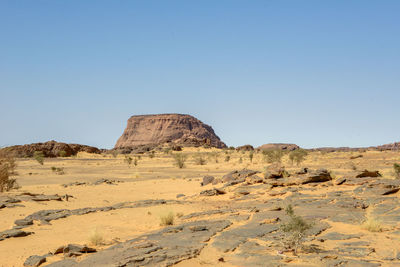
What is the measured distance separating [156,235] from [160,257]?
2.32 meters

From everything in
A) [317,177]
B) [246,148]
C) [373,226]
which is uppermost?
[246,148]

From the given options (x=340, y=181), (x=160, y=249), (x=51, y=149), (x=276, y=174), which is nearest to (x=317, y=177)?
(x=340, y=181)

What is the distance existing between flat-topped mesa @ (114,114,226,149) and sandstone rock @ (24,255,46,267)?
538ft

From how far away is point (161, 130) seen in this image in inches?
7101

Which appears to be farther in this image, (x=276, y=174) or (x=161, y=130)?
(x=161, y=130)

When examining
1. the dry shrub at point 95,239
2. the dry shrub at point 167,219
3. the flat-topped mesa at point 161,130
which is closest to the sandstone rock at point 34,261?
the dry shrub at point 95,239

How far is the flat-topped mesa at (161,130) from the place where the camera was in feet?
577

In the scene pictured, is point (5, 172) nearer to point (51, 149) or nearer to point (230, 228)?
point (230, 228)

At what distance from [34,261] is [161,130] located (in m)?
174

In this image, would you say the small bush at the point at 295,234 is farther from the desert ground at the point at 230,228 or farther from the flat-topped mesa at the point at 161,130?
the flat-topped mesa at the point at 161,130

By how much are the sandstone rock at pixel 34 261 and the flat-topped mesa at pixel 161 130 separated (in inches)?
6459

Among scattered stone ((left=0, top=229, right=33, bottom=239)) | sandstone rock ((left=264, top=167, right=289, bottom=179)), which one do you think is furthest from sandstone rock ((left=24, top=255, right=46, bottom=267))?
sandstone rock ((left=264, top=167, right=289, bottom=179))

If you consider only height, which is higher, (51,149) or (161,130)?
(161,130)

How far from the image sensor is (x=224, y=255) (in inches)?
290
